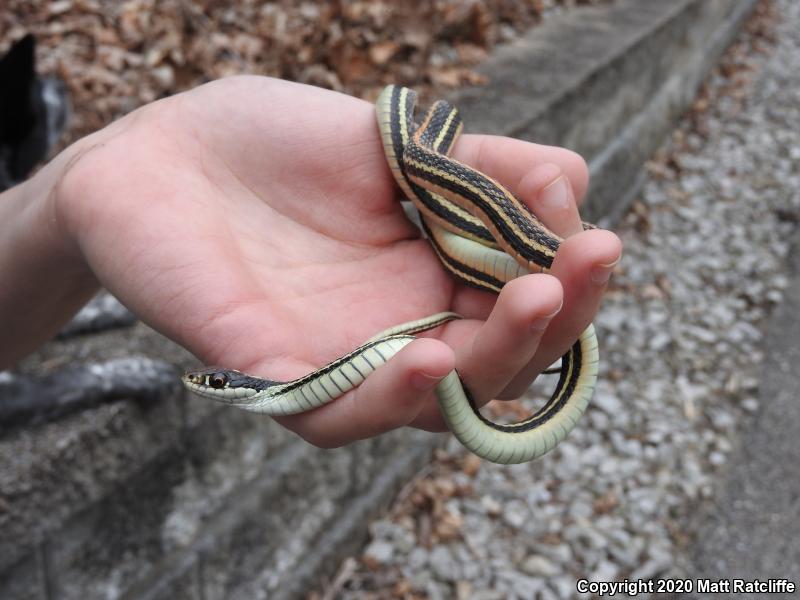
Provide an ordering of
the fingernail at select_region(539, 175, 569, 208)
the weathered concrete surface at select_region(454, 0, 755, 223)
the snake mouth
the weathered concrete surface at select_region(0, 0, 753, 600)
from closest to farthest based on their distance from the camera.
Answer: the snake mouth → the fingernail at select_region(539, 175, 569, 208) → the weathered concrete surface at select_region(0, 0, 753, 600) → the weathered concrete surface at select_region(454, 0, 755, 223)

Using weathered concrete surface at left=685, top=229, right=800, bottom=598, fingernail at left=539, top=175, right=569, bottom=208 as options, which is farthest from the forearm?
weathered concrete surface at left=685, top=229, right=800, bottom=598

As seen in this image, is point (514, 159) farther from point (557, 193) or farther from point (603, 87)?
point (603, 87)

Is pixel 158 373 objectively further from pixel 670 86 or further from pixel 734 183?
pixel 670 86

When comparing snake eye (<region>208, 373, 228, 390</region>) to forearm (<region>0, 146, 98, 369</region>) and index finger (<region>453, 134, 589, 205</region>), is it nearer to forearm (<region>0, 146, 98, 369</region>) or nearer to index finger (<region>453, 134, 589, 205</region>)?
forearm (<region>0, 146, 98, 369</region>)

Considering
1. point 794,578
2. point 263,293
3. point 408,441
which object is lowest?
point 794,578

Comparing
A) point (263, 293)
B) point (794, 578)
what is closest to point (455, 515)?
point (794, 578)
